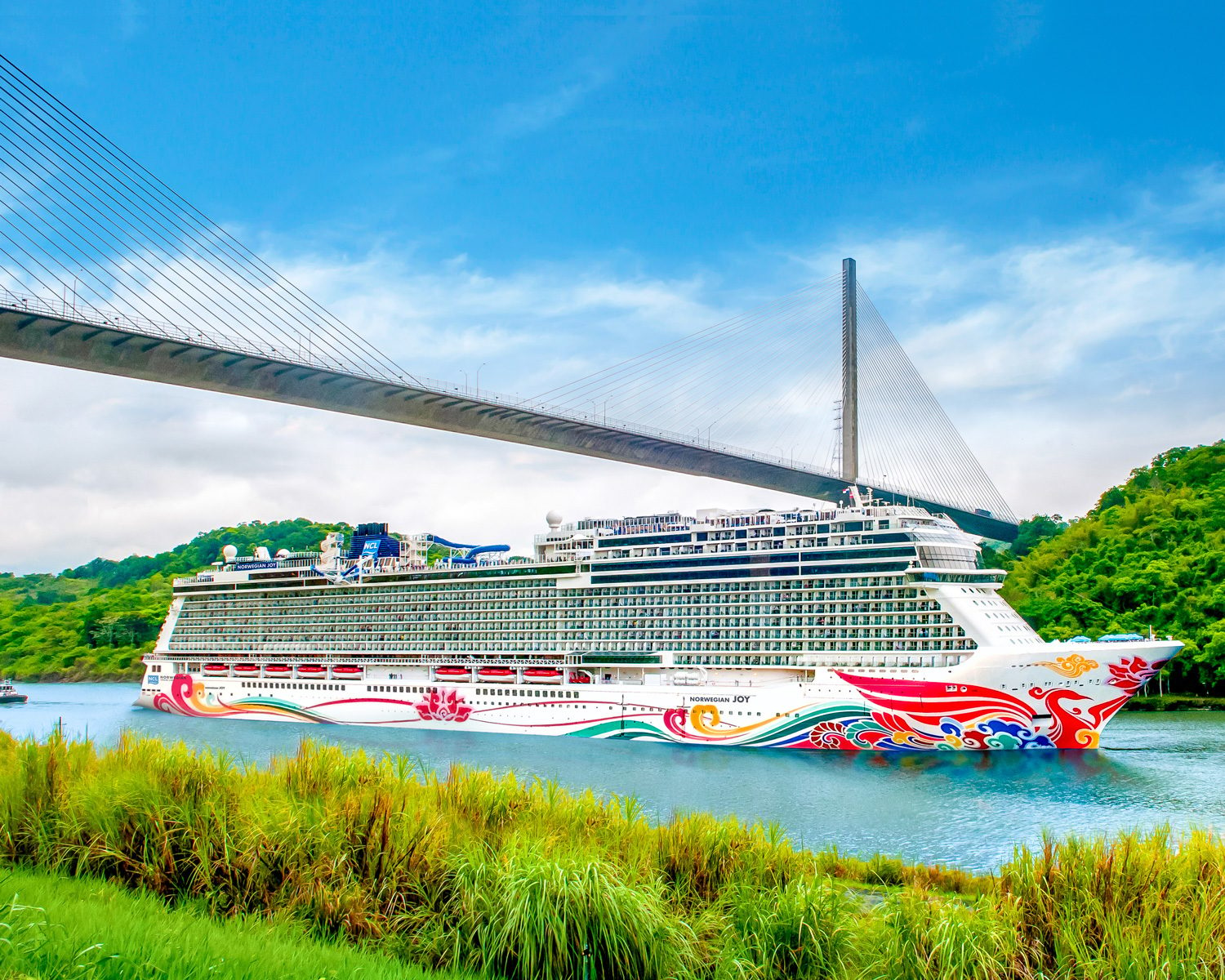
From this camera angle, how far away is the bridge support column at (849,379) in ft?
106

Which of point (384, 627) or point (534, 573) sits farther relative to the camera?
point (384, 627)

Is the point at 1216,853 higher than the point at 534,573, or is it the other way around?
the point at 534,573

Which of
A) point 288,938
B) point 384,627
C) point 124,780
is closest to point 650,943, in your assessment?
point 288,938

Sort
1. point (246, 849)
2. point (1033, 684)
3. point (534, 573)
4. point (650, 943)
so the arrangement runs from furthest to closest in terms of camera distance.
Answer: point (534, 573) < point (1033, 684) < point (246, 849) < point (650, 943)

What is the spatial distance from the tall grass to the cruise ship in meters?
11.5

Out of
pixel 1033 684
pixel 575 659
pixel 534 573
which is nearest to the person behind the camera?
pixel 1033 684

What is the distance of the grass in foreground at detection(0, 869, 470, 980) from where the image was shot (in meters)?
5.02

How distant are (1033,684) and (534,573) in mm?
14488

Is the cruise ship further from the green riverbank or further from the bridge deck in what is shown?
the green riverbank

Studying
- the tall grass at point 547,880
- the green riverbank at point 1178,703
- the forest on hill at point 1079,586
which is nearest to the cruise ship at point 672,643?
the forest on hill at point 1079,586

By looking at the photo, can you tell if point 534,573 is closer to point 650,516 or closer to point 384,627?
point 650,516

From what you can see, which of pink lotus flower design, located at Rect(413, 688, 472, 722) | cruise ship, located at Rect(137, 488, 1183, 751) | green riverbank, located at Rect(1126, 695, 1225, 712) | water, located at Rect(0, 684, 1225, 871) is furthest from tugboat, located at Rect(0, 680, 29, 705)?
green riverbank, located at Rect(1126, 695, 1225, 712)

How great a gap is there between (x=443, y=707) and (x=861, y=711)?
12344 millimetres

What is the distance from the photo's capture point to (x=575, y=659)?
26953 millimetres
